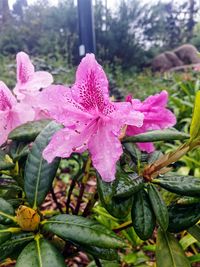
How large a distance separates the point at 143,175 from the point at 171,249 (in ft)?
0.54

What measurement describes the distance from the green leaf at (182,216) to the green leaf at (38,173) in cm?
A: 21

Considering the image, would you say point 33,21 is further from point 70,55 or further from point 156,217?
point 156,217

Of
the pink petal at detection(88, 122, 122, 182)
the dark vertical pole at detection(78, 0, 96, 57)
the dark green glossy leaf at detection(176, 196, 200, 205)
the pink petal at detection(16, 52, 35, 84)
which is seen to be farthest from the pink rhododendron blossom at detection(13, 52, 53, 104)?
the dark vertical pole at detection(78, 0, 96, 57)

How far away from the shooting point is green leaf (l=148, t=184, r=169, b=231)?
60 cm

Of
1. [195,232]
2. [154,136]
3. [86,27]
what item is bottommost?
[86,27]

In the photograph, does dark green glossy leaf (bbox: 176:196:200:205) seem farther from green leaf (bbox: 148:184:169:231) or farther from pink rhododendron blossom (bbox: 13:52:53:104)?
pink rhododendron blossom (bbox: 13:52:53:104)

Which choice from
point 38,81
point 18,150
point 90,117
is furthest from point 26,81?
point 90,117

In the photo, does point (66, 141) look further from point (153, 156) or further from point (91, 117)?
point (153, 156)

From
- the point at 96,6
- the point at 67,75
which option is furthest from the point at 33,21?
the point at 67,75

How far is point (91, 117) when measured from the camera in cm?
56

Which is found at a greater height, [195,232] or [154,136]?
[154,136]

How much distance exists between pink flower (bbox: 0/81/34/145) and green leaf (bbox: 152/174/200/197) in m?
0.25

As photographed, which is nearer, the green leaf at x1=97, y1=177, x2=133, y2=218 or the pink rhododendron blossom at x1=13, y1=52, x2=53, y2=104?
the green leaf at x1=97, y1=177, x2=133, y2=218

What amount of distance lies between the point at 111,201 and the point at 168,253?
0.70 ft
